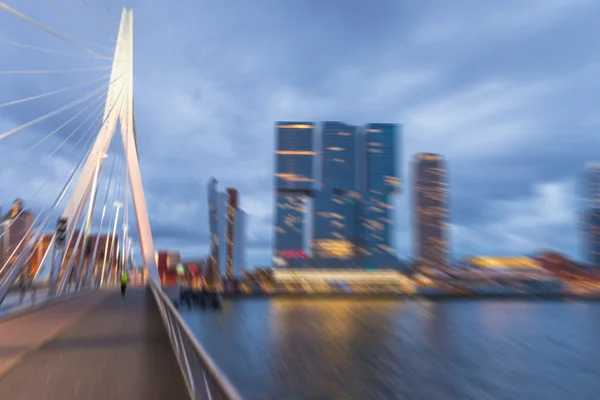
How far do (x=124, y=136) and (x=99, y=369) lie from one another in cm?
2178

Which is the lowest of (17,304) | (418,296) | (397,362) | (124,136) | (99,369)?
(418,296)

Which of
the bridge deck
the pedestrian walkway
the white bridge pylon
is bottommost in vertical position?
the pedestrian walkway

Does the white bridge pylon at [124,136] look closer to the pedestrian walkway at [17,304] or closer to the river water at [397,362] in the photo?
the pedestrian walkway at [17,304]

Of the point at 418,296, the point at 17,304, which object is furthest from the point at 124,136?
the point at 418,296

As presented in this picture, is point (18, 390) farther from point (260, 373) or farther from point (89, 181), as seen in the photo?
point (89, 181)

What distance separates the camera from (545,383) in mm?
22547

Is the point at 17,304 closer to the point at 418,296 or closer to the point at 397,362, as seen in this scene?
the point at 397,362

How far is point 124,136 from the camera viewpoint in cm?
2703

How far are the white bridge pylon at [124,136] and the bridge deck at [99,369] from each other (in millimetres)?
13442

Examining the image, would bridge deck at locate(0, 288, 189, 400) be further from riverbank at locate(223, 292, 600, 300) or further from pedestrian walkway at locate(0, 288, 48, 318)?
riverbank at locate(223, 292, 600, 300)

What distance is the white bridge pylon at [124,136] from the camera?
23.3 meters

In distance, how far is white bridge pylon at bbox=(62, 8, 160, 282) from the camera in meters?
23.3

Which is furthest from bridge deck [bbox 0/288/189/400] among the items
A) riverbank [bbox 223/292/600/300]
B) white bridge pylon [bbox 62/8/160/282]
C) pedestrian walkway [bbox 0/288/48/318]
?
riverbank [bbox 223/292/600/300]

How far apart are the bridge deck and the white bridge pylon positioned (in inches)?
529
